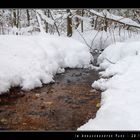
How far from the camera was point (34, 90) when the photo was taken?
4.72 meters

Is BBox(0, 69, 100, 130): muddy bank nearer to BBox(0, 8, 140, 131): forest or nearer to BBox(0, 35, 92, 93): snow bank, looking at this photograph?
BBox(0, 8, 140, 131): forest

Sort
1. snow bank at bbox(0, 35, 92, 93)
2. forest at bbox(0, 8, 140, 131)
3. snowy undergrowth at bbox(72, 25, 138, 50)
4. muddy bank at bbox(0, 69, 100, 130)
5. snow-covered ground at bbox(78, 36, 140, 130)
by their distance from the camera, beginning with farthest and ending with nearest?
snowy undergrowth at bbox(72, 25, 138, 50) < snow bank at bbox(0, 35, 92, 93) < muddy bank at bbox(0, 69, 100, 130) < forest at bbox(0, 8, 140, 131) < snow-covered ground at bbox(78, 36, 140, 130)

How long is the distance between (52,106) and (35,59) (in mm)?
1337

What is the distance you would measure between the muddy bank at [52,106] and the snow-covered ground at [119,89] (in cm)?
23

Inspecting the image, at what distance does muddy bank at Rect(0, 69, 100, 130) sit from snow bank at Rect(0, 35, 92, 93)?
0.17 meters

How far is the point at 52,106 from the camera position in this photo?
13.7 ft

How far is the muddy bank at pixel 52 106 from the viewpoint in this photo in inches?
143

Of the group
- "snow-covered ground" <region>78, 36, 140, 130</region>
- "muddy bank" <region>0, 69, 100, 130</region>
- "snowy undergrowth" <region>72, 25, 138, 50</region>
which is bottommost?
"muddy bank" <region>0, 69, 100, 130</region>

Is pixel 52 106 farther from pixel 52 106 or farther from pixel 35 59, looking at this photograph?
pixel 35 59

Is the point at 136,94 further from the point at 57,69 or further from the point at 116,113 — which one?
the point at 57,69

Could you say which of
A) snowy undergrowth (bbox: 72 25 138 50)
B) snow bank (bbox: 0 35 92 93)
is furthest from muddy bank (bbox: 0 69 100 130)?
snowy undergrowth (bbox: 72 25 138 50)

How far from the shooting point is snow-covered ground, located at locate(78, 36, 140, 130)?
9.75 feet

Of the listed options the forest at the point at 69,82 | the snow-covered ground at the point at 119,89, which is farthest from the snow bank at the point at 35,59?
the snow-covered ground at the point at 119,89
